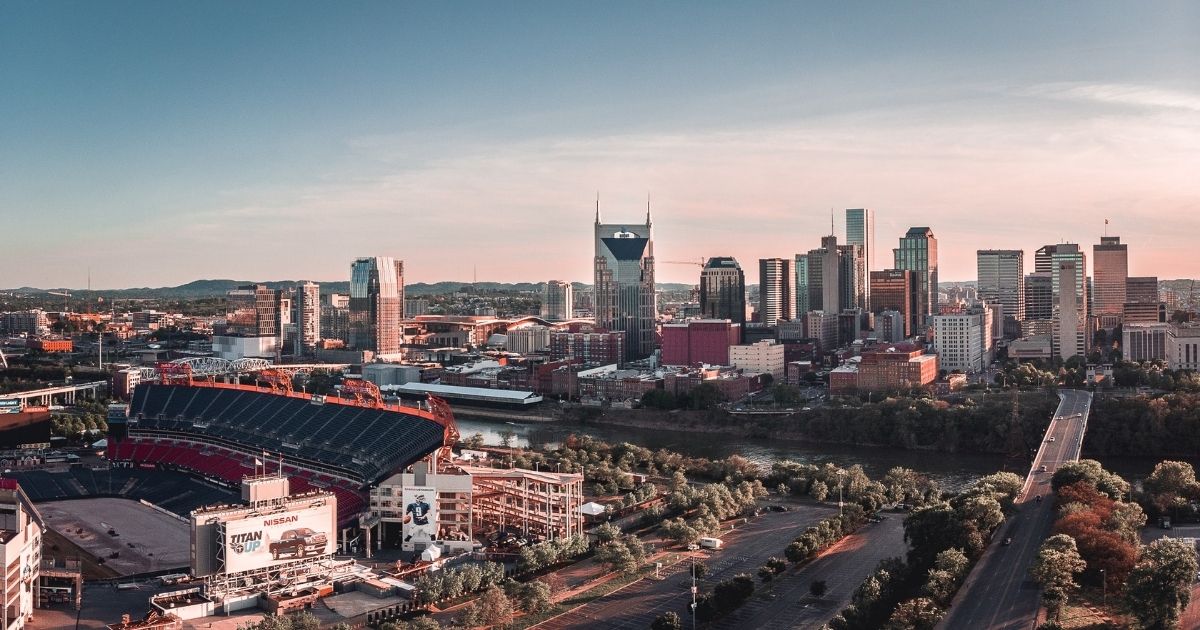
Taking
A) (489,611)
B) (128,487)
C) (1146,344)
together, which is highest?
(1146,344)

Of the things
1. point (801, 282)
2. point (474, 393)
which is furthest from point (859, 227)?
point (474, 393)

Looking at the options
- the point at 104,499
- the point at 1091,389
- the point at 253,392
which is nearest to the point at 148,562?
the point at 104,499

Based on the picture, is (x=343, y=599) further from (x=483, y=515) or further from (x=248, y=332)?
(x=248, y=332)

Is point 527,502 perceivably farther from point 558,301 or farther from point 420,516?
point 558,301

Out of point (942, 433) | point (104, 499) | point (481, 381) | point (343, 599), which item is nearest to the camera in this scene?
point (343, 599)

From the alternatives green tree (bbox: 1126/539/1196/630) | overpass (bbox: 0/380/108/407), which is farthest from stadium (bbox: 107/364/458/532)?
Answer: overpass (bbox: 0/380/108/407)

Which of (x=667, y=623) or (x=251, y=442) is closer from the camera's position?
(x=667, y=623)

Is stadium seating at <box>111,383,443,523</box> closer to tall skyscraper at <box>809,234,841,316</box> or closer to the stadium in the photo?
the stadium
